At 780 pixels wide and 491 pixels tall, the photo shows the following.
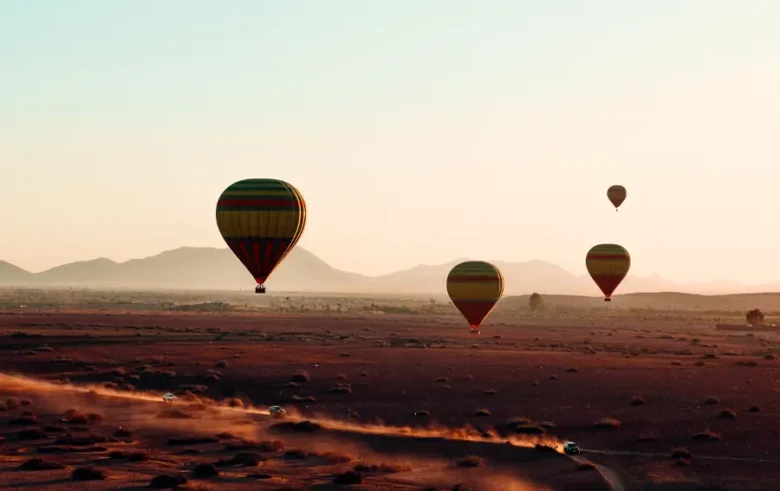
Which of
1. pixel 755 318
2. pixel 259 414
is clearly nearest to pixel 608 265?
pixel 259 414

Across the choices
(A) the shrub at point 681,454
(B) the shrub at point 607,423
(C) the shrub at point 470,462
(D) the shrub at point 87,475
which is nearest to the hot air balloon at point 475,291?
(B) the shrub at point 607,423

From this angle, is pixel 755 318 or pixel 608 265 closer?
pixel 608 265

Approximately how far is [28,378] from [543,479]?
3927 cm

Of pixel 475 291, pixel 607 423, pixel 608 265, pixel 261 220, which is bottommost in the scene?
pixel 607 423

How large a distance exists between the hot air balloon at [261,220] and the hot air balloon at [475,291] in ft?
69.6

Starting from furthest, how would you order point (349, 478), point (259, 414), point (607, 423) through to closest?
point (259, 414)
point (607, 423)
point (349, 478)

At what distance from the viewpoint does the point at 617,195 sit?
108m

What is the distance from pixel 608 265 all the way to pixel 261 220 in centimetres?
5068

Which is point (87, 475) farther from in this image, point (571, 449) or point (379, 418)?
point (379, 418)

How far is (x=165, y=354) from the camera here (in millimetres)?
80312

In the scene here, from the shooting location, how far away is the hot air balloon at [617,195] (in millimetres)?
107625

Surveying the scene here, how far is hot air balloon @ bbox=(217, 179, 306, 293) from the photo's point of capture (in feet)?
203

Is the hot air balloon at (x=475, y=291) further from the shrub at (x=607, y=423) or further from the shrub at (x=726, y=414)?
the shrub at (x=607, y=423)

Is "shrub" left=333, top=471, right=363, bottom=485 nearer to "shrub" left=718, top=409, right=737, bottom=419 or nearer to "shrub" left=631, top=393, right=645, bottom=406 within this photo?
"shrub" left=718, top=409, right=737, bottom=419
